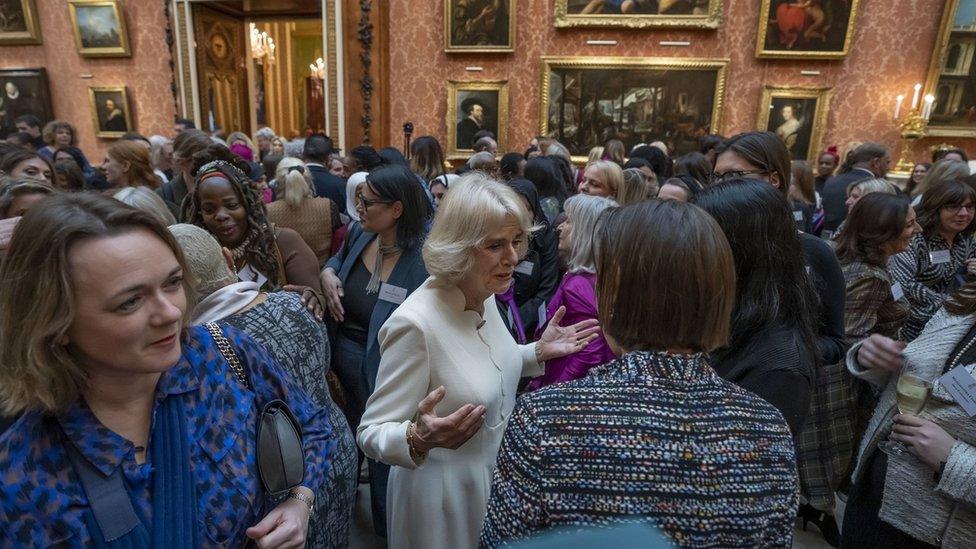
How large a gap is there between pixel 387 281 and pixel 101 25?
11789 millimetres

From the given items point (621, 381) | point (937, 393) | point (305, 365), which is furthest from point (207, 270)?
point (937, 393)

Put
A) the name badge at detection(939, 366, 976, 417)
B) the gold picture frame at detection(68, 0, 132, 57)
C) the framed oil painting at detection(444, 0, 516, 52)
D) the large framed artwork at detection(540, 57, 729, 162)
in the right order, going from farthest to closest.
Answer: the gold picture frame at detection(68, 0, 132, 57) → the framed oil painting at detection(444, 0, 516, 52) → the large framed artwork at detection(540, 57, 729, 162) → the name badge at detection(939, 366, 976, 417)

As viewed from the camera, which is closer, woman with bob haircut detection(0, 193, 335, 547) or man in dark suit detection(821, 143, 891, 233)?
woman with bob haircut detection(0, 193, 335, 547)

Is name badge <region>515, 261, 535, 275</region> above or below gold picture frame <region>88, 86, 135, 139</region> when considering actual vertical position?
below

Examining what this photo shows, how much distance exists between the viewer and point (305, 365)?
1.86 meters

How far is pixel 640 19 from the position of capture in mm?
9000

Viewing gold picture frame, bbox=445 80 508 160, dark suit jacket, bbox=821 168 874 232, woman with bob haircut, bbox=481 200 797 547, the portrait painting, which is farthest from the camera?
the portrait painting

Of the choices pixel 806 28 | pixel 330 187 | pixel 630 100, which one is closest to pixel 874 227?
pixel 330 187

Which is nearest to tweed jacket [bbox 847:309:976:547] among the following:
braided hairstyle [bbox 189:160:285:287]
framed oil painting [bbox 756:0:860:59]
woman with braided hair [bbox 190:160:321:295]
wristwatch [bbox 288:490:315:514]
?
wristwatch [bbox 288:490:315:514]

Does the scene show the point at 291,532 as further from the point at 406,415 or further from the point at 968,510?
the point at 968,510

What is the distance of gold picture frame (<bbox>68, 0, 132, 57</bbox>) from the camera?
10.4m

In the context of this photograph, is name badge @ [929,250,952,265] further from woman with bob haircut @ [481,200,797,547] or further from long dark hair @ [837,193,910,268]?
woman with bob haircut @ [481,200,797,547]

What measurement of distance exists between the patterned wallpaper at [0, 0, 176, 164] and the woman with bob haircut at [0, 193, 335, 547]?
460 inches

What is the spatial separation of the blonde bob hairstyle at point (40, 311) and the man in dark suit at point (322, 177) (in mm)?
3883
